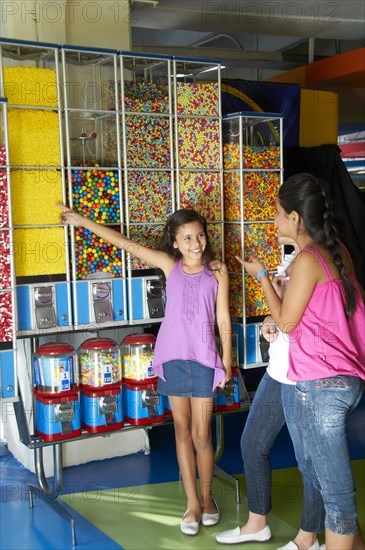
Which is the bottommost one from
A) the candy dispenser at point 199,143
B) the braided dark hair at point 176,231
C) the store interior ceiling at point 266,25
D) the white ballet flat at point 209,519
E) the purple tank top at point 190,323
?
the white ballet flat at point 209,519

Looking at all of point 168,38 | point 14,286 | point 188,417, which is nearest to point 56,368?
point 14,286

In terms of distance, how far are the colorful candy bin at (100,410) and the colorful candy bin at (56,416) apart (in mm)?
74

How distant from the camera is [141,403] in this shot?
3652 millimetres

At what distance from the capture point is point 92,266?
141 inches

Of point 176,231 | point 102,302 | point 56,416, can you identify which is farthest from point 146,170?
point 56,416

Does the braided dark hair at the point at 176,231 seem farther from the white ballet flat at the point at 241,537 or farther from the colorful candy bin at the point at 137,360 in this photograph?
the white ballet flat at the point at 241,537

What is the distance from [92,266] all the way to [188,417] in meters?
0.86

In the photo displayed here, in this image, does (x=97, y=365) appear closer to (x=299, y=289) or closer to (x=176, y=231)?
(x=176, y=231)

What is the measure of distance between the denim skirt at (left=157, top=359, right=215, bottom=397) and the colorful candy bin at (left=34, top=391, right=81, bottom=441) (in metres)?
0.48

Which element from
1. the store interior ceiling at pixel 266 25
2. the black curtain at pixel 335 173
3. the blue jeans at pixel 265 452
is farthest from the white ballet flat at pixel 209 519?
the black curtain at pixel 335 173

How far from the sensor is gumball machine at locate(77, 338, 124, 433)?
3541 millimetres

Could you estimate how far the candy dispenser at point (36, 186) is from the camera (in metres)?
3.37

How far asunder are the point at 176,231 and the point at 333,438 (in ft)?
4.26

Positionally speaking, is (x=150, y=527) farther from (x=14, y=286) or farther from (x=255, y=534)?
(x=14, y=286)
